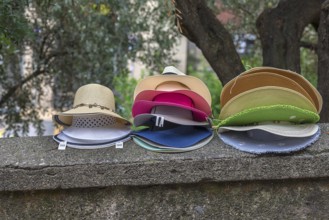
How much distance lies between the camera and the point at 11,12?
2689 mm

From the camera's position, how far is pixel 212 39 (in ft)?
11.1

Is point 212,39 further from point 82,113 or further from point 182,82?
point 82,113

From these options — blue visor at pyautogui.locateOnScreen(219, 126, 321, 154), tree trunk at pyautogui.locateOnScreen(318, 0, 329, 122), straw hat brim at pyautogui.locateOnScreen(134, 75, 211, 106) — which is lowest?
blue visor at pyautogui.locateOnScreen(219, 126, 321, 154)

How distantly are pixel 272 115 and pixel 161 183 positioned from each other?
24.9 inches

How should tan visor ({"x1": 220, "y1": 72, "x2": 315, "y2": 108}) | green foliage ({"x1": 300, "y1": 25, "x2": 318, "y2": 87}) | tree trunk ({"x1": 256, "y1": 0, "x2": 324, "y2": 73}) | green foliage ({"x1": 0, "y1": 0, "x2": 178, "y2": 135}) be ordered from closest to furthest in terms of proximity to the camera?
tan visor ({"x1": 220, "y1": 72, "x2": 315, "y2": 108}) → tree trunk ({"x1": 256, "y1": 0, "x2": 324, "y2": 73}) → green foliage ({"x1": 0, "y1": 0, "x2": 178, "y2": 135}) → green foliage ({"x1": 300, "y1": 25, "x2": 318, "y2": 87})

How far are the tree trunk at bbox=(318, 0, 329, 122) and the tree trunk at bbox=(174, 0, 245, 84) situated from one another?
65cm

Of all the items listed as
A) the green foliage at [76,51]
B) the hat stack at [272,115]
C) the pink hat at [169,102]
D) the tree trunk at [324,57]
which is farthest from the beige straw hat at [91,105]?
the green foliage at [76,51]

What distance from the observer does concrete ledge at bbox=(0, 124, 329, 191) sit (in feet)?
6.31

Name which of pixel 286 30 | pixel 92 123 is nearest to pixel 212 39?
pixel 286 30

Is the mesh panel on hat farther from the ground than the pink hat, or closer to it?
closer to it

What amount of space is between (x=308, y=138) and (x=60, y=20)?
412cm

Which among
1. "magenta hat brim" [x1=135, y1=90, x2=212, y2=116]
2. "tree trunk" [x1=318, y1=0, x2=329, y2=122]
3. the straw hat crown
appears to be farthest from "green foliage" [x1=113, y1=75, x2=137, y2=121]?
"magenta hat brim" [x1=135, y1=90, x2=212, y2=116]

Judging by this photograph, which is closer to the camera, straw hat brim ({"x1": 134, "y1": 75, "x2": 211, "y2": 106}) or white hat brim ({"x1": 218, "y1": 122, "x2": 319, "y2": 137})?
white hat brim ({"x1": 218, "y1": 122, "x2": 319, "y2": 137})

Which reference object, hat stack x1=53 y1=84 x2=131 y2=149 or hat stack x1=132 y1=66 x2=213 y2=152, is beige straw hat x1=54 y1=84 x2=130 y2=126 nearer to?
hat stack x1=53 y1=84 x2=131 y2=149
